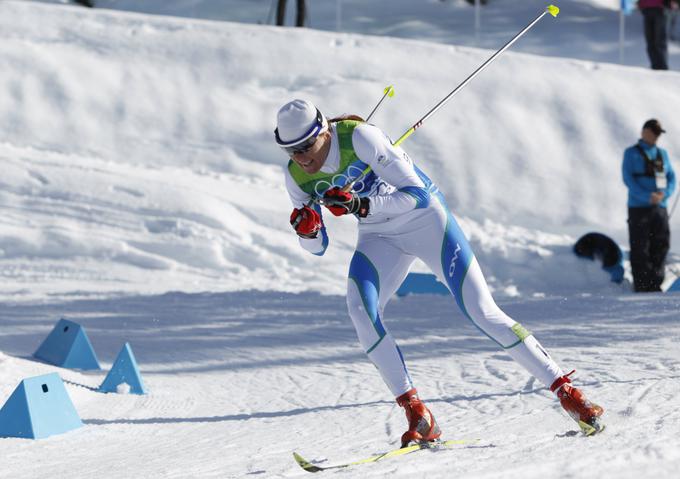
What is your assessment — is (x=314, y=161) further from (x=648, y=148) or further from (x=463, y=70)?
(x=463, y=70)

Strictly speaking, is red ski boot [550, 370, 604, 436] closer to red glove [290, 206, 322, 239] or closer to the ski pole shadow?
red glove [290, 206, 322, 239]

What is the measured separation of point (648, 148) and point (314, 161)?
230 inches

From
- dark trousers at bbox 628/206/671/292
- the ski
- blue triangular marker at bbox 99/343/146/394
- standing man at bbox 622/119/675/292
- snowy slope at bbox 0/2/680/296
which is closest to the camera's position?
the ski

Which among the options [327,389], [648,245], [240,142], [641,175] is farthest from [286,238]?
[327,389]

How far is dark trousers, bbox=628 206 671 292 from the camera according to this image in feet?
32.4

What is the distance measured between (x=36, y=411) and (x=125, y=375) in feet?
3.89

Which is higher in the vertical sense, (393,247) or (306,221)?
(306,221)

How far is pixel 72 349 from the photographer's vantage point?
7426 mm

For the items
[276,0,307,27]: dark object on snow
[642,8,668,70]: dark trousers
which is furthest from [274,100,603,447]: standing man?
[276,0,307,27]: dark object on snow

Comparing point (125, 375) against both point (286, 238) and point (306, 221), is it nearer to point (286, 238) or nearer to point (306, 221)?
point (306, 221)

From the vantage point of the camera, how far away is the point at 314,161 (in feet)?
15.1

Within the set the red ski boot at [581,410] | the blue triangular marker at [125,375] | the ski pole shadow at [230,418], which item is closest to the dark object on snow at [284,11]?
the blue triangular marker at [125,375]

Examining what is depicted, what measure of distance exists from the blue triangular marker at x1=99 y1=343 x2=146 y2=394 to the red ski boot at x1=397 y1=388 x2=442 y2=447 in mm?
2559

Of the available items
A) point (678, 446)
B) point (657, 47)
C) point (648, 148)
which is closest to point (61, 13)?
point (657, 47)
